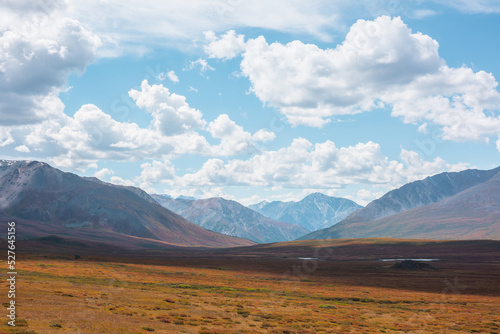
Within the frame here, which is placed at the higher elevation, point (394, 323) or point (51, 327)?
point (51, 327)

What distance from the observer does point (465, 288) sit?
86375mm

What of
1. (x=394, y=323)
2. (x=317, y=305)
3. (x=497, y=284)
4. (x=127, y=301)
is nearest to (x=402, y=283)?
(x=497, y=284)

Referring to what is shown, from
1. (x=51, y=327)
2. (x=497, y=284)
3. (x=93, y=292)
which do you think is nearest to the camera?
(x=51, y=327)

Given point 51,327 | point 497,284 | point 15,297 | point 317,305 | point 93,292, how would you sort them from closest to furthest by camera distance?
point 51,327 → point 15,297 → point 93,292 → point 317,305 → point 497,284

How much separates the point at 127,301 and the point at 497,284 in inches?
3388

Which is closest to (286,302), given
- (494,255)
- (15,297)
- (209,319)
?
(209,319)

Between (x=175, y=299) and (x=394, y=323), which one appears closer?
(x=394, y=323)

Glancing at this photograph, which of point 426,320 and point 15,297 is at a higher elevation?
point 15,297

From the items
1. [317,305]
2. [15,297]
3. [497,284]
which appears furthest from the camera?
[497,284]

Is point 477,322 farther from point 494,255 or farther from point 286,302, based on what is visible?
point 494,255

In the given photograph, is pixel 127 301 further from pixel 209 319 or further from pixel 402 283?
pixel 402 283

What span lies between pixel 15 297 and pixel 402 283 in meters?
81.1

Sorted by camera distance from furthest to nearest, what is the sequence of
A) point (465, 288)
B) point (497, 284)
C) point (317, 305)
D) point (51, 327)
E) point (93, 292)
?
point (497, 284), point (465, 288), point (317, 305), point (93, 292), point (51, 327)

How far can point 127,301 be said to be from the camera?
45250mm
